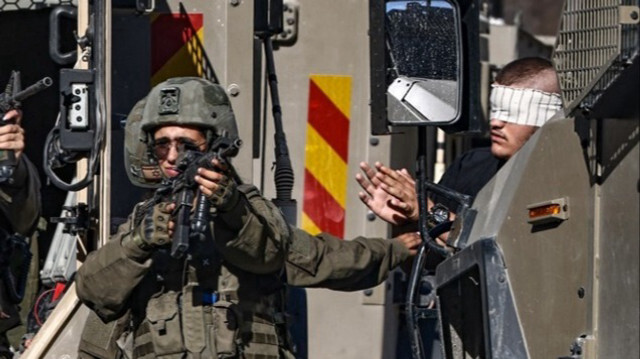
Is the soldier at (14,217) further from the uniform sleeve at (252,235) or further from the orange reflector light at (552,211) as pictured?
the orange reflector light at (552,211)

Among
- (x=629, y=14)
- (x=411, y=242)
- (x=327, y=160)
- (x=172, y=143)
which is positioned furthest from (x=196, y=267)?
(x=629, y=14)

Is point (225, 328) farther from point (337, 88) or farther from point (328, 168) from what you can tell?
point (337, 88)

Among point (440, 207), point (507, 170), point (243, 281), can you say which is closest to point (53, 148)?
point (243, 281)

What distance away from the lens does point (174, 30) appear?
205 inches

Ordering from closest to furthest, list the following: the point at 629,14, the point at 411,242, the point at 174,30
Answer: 1. the point at 629,14
2. the point at 411,242
3. the point at 174,30

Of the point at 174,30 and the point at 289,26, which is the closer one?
the point at 174,30

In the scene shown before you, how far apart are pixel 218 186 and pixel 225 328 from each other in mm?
485

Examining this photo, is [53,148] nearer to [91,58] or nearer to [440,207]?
[91,58]

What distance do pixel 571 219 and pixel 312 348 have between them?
84.4 inches

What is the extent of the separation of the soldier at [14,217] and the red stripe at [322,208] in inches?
36.5

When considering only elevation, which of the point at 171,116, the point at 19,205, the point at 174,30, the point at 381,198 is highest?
the point at 174,30

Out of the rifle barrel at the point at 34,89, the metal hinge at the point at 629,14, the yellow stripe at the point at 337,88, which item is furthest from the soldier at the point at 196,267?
the metal hinge at the point at 629,14

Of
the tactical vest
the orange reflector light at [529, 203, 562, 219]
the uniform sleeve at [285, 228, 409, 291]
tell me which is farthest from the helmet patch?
the orange reflector light at [529, 203, 562, 219]

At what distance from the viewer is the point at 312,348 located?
5.41m
